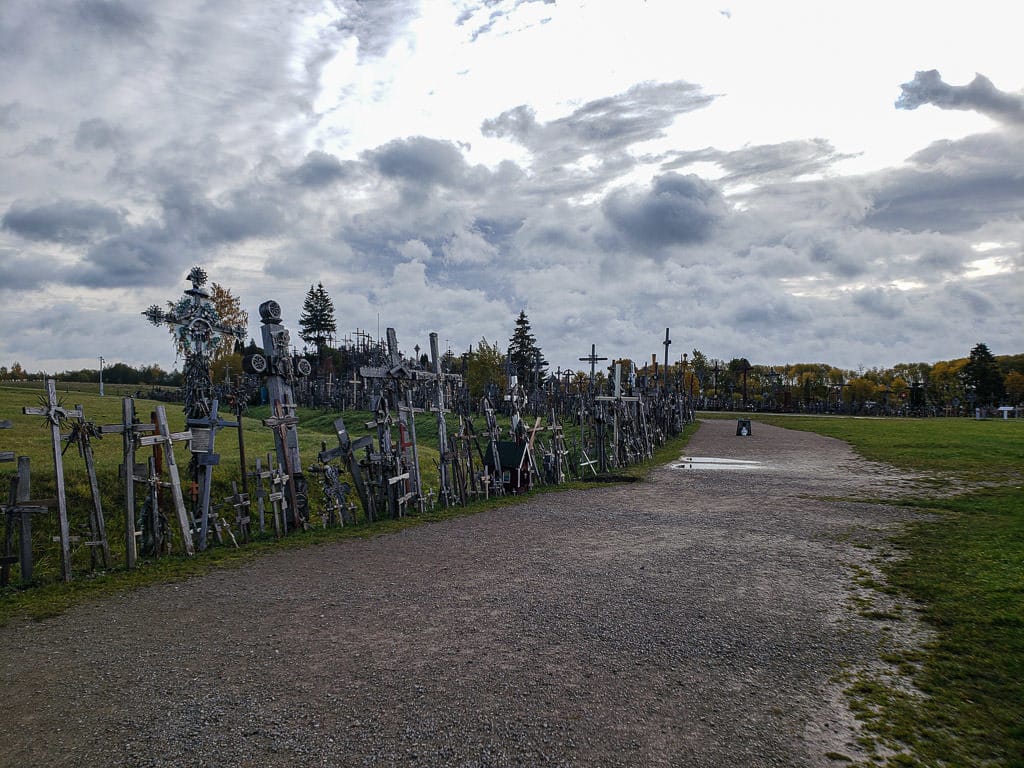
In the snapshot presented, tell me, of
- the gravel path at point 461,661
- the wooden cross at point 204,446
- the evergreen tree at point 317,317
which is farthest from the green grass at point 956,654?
the evergreen tree at point 317,317

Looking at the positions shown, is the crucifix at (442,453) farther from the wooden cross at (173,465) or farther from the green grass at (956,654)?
the green grass at (956,654)

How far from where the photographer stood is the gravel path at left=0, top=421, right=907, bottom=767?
4863 mm

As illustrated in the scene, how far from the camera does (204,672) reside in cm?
615

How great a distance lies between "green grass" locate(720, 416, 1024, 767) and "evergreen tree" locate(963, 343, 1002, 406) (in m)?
87.0

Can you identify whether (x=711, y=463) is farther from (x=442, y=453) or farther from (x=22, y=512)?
(x=22, y=512)

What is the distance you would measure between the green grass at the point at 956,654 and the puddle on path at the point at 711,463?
889 centimetres

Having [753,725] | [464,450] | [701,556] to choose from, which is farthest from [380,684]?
[464,450]

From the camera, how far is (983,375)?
84.4 m

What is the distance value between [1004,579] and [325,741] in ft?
30.8

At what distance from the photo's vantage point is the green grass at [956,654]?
486cm

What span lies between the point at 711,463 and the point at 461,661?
66.5 feet

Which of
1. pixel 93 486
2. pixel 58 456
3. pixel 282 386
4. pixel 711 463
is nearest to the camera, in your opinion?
pixel 58 456

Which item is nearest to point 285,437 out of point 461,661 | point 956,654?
point 461,661

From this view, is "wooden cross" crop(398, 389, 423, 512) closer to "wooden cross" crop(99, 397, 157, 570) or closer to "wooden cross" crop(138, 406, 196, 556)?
"wooden cross" crop(138, 406, 196, 556)
